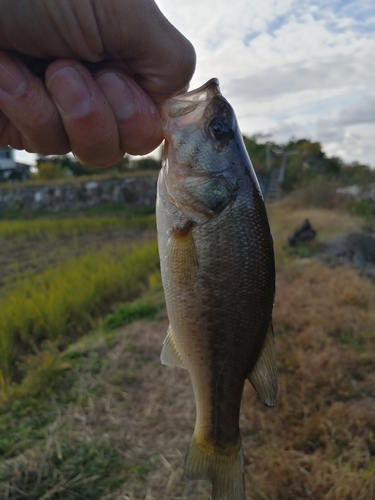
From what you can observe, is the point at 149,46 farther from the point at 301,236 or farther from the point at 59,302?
the point at 301,236

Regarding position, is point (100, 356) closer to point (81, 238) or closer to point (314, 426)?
point (314, 426)

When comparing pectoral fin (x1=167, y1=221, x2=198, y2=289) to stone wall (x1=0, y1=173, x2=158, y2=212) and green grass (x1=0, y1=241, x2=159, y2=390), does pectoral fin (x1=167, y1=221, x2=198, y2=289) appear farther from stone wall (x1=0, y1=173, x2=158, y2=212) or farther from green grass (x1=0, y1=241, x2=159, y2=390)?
stone wall (x1=0, y1=173, x2=158, y2=212)

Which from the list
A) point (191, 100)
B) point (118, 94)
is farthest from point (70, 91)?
point (191, 100)

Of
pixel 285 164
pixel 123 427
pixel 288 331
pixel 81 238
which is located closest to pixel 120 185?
pixel 81 238

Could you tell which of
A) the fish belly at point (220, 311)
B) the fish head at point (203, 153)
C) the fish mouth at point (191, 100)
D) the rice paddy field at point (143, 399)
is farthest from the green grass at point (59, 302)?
the fish mouth at point (191, 100)

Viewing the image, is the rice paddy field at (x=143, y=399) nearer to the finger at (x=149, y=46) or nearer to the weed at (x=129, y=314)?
the weed at (x=129, y=314)

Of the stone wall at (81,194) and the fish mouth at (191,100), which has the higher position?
the stone wall at (81,194)

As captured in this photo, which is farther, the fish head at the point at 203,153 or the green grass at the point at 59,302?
the green grass at the point at 59,302
